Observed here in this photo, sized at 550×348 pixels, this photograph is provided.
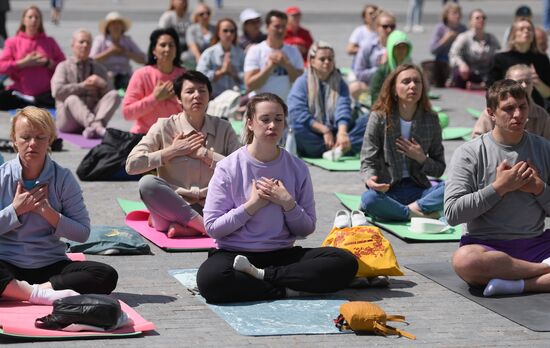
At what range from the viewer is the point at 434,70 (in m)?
18.9

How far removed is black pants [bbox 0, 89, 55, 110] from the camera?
1518cm

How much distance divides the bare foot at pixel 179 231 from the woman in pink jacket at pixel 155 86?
2.05 m

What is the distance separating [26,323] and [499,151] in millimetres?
2909

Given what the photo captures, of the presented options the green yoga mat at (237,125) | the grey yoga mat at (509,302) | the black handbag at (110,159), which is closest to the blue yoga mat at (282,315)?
the grey yoga mat at (509,302)

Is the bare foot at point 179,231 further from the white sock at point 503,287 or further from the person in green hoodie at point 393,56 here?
the person in green hoodie at point 393,56

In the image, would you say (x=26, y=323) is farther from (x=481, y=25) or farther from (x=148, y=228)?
(x=481, y=25)

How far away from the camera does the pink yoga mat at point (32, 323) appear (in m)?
6.23

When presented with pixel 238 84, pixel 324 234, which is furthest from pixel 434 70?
pixel 324 234

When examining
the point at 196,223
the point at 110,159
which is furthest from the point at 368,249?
the point at 110,159

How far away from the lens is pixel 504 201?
736 centimetres

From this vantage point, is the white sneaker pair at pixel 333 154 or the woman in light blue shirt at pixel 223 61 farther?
the woman in light blue shirt at pixel 223 61

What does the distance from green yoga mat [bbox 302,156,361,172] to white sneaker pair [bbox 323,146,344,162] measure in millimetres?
40

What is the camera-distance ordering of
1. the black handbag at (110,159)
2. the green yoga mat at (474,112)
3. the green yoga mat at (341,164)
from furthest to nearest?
the green yoga mat at (474,112), the green yoga mat at (341,164), the black handbag at (110,159)

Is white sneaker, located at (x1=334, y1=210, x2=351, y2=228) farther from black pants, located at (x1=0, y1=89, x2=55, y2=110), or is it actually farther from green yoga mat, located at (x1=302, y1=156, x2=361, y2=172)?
black pants, located at (x1=0, y1=89, x2=55, y2=110)
